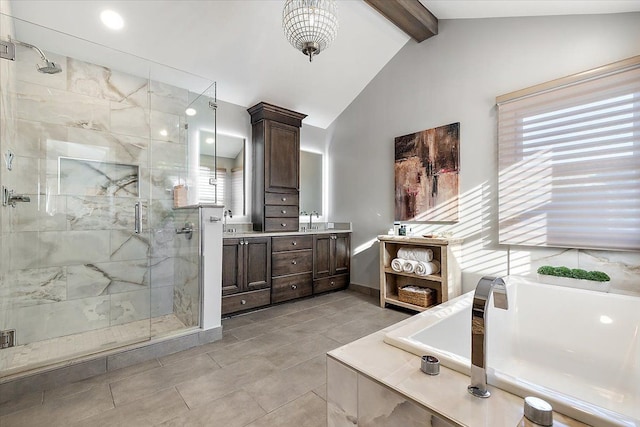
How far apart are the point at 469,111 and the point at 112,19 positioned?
3.44 m

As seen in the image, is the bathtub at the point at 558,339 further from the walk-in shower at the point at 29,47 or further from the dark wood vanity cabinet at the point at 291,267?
the walk-in shower at the point at 29,47

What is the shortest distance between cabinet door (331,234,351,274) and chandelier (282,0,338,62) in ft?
8.40

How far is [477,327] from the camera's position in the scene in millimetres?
994

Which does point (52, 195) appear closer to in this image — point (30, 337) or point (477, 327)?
point (30, 337)

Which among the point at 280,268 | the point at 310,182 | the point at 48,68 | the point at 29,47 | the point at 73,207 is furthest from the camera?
the point at 310,182

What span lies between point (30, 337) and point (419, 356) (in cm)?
302

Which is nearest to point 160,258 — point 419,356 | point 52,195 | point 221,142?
point 52,195

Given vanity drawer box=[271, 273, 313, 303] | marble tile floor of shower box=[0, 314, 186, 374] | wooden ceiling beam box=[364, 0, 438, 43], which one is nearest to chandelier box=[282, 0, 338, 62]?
wooden ceiling beam box=[364, 0, 438, 43]

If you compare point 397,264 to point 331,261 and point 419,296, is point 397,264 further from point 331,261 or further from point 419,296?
point 331,261

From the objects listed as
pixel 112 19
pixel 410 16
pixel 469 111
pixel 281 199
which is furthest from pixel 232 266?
pixel 410 16

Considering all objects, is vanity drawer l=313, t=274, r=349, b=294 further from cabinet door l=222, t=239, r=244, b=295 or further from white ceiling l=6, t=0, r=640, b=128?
white ceiling l=6, t=0, r=640, b=128

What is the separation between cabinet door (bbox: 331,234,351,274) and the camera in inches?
161

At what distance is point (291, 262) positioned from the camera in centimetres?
361

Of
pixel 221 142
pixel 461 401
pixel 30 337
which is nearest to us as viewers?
pixel 461 401
